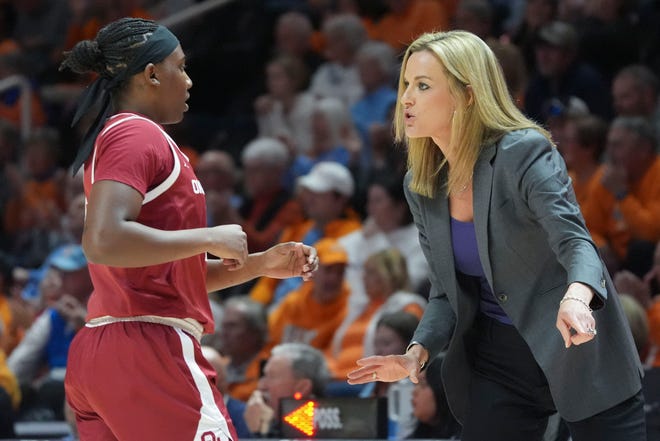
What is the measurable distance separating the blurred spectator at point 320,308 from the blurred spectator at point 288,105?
6.12ft

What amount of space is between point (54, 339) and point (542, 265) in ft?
15.5

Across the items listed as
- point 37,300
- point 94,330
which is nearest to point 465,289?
point 94,330

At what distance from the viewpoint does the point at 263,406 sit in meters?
5.56

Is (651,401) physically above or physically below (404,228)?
above

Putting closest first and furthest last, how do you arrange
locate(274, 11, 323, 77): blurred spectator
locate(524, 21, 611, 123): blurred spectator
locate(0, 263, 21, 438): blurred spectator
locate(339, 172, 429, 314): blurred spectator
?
locate(0, 263, 21, 438): blurred spectator, locate(339, 172, 429, 314): blurred spectator, locate(524, 21, 611, 123): blurred spectator, locate(274, 11, 323, 77): blurred spectator

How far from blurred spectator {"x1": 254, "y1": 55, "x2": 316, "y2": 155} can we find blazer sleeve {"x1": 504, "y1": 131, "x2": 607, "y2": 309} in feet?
19.6

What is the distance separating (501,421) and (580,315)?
24.7 inches

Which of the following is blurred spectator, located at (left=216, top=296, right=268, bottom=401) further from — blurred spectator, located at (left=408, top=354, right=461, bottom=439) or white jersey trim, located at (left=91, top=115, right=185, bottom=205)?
white jersey trim, located at (left=91, top=115, right=185, bottom=205)

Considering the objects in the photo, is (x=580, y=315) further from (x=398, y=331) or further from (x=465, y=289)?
(x=398, y=331)

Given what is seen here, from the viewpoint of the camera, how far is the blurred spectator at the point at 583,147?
734 centimetres

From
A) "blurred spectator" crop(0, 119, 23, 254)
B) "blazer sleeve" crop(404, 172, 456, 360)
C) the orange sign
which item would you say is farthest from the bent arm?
"blurred spectator" crop(0, 119, 23, 254)

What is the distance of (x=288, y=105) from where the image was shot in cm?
946

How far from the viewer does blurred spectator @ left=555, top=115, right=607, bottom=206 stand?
734cm

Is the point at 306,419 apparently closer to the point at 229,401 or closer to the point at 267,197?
the point at 229,401
